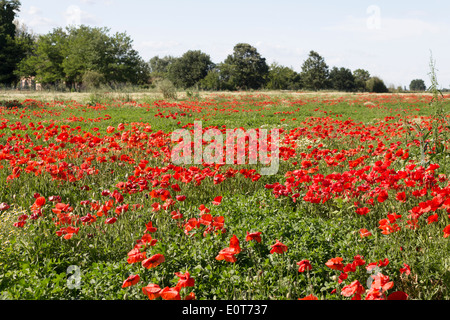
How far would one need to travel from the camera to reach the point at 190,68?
76.8 metres

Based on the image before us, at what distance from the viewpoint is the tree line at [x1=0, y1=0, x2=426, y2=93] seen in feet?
189

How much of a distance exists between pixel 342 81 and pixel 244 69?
22582mm

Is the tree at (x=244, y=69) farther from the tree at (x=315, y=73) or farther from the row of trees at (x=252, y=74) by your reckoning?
the tree at (x=315, y=73)


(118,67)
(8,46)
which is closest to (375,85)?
(118,67)

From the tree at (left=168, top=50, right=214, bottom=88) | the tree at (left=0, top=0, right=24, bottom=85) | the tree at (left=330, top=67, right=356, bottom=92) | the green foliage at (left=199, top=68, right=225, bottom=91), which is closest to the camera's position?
the tree at (left=0, top=0, right=24, bottom=85)

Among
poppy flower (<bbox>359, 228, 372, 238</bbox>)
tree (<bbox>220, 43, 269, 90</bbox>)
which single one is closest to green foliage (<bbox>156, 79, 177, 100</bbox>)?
poppy flower (<bbox>359, 228, 372, 238</bbox>)

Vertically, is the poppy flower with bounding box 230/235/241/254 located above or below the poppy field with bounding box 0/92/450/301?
above

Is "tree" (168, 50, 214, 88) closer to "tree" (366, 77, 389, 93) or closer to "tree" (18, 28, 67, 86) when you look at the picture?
"tree" (18, 28, 67, 86)

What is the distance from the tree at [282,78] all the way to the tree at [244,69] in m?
1.73

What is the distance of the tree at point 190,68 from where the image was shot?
75.9 metres

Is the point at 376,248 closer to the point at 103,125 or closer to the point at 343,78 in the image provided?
the point at 103,125

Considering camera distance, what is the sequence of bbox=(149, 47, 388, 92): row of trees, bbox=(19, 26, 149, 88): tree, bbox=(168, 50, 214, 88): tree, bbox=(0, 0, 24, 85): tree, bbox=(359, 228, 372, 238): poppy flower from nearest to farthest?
bbox=(359, 228, 372, 238): poppy flower
bbox=(0, 0, 24, 85): tree
bbox=(19, 26, 149, 88): tree
bbox=(149, 47, 388, 92): row of trees
bbox=(168, 50, 214, 88): tree

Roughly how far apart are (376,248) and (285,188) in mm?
1432
